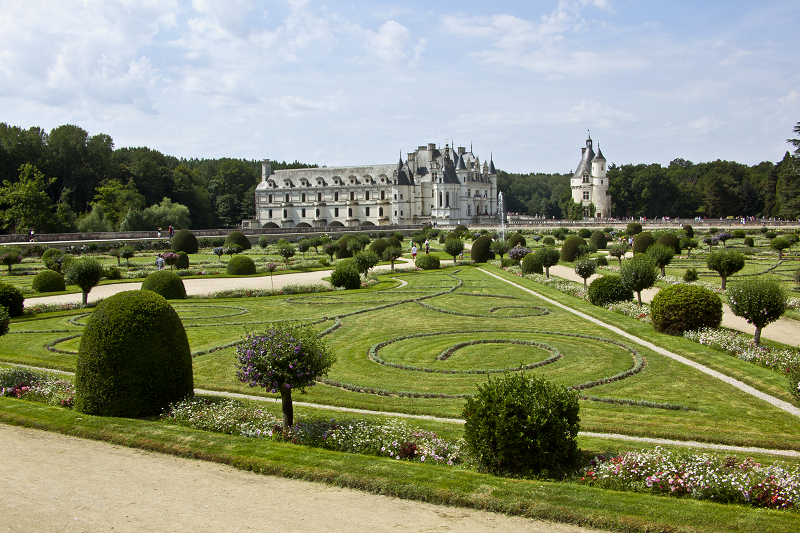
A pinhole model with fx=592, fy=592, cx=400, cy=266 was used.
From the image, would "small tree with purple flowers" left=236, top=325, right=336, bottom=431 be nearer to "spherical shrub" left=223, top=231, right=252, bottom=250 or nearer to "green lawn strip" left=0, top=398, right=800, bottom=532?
"green lawn strip" left=0, top=398, right=800, bottom=532

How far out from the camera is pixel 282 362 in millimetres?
7820

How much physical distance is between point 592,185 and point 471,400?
90093 mm

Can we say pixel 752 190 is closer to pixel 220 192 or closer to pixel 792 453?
pixel 220 192

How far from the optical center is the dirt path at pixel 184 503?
5.47 metres

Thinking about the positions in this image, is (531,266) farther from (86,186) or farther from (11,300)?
(86,186)

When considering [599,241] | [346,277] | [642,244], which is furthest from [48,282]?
[599,241]

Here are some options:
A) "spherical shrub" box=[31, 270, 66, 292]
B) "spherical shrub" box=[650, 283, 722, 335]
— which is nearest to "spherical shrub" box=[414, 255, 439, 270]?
"spherical shrub" box=[31, 270, 66, 292]

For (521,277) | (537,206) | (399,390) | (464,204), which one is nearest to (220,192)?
(464,204)

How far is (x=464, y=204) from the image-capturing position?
88.4 meters

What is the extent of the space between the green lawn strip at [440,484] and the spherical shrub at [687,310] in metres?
9.17

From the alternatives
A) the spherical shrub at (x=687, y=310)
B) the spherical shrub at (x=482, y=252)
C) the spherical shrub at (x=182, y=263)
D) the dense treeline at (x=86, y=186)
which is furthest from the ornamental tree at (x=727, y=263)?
the dense treeline at (x=86, y=186)

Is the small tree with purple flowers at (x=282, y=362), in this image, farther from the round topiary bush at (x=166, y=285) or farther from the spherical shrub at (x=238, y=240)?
the spherical shrub at (x=238, y=240)

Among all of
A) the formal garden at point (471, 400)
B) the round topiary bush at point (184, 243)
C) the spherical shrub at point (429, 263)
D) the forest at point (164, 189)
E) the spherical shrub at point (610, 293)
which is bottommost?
the formal garden at point (471, 400)

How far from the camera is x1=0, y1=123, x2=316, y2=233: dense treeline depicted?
5316 cm
